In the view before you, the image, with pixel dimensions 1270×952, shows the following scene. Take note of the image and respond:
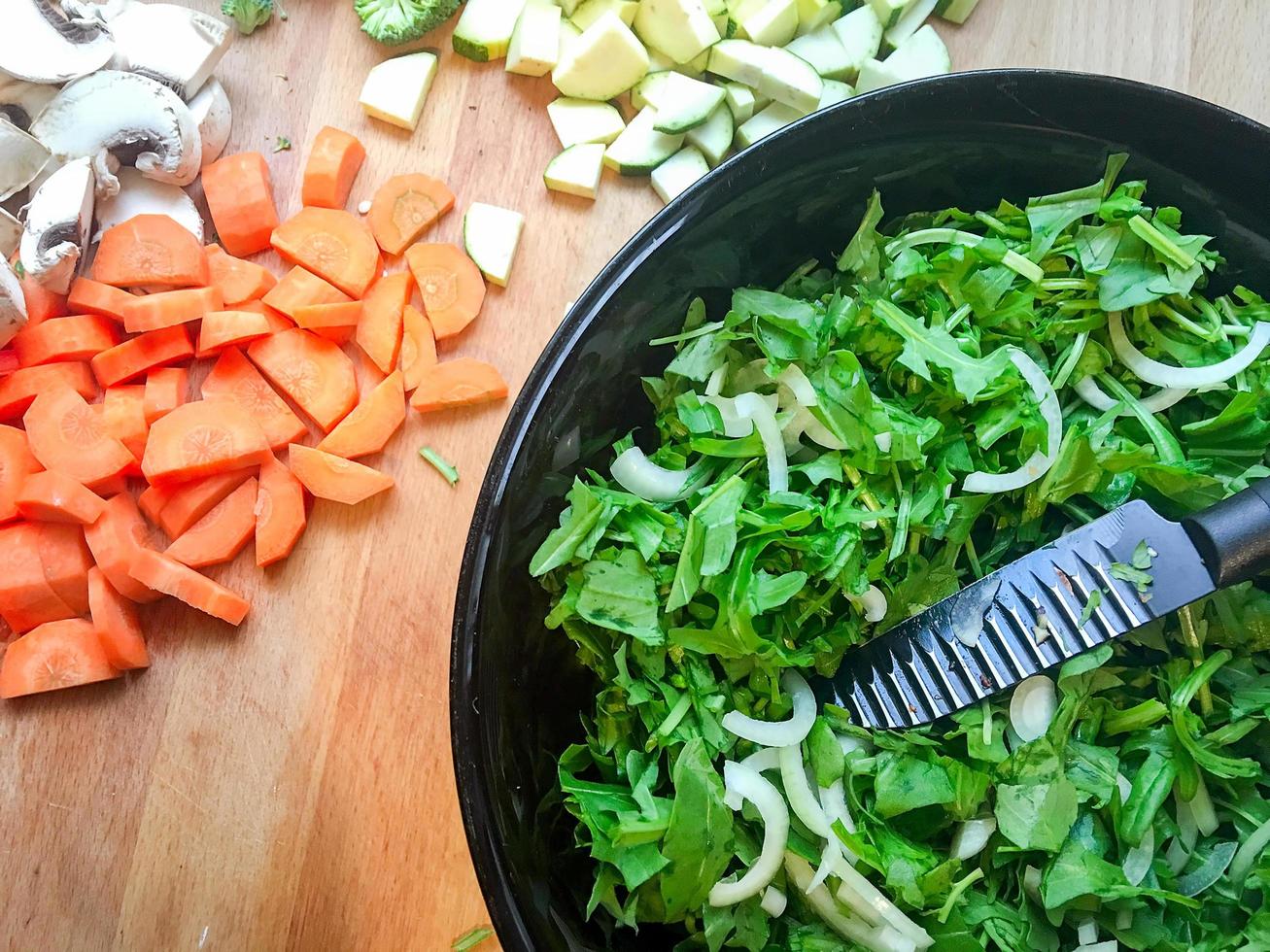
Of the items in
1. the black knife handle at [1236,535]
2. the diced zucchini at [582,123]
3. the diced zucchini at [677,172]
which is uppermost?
the diced zucchini at [582,123]

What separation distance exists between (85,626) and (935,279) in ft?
4.84

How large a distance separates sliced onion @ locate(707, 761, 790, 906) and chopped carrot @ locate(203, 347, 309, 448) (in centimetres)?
97

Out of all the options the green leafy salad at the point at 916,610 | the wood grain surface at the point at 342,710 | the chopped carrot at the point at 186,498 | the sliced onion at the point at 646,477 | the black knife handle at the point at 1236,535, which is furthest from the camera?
the chopped carrot at the point at 186,498

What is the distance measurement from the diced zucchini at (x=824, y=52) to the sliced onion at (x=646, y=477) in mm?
812

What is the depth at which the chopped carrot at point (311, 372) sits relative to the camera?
5.35 feet

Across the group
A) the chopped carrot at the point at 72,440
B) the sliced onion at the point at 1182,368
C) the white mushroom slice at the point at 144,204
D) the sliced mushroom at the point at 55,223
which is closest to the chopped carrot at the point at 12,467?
the chopped carrot at the point at 72,440

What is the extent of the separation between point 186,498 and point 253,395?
0.70 ft

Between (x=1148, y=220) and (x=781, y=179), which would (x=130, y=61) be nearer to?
(x=781, y=179)

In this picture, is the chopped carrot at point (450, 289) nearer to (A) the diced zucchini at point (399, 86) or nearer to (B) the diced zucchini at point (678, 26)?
(A) the diced zucchini at point (399, 86)

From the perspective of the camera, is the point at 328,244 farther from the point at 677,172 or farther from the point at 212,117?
the point at 677,172

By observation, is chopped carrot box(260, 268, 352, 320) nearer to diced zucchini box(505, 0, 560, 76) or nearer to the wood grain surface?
the wood grain surface

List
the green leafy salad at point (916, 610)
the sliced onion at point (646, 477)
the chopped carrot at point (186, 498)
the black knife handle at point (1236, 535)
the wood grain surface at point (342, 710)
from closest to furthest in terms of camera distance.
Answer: the black knife handle at point (1236, 535) < the green leafy salad at point (916, 610) < the sliced onion at point (646, 477) < the wood grain surface at point (342, 710) < the chopped carrot at point (186, 498)

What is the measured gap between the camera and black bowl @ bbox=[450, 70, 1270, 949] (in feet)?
3.96

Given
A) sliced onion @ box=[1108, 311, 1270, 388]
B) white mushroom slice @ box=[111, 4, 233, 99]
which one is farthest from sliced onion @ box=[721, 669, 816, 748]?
white mushroom slice @ box=[111, 4, 233, 99]
